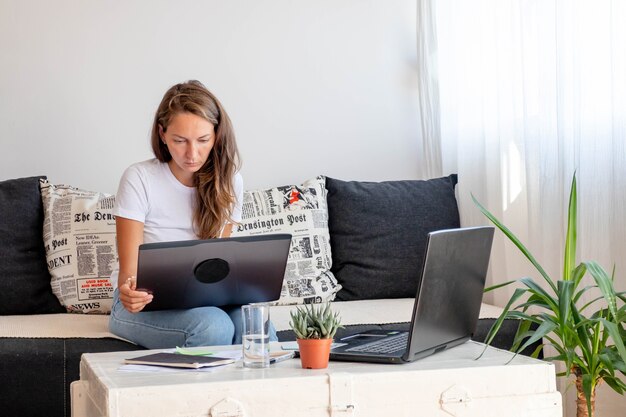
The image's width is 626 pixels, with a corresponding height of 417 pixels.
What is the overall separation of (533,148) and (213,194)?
1042 millimetres

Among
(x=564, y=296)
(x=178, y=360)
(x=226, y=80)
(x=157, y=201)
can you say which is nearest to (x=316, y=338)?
(x=178, y=360)

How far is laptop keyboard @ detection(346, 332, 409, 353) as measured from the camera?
1724 millimetres

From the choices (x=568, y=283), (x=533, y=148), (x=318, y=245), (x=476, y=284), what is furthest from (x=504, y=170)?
(x=476, y=284)

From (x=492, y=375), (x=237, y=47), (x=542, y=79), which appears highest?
(x=237, y=47)

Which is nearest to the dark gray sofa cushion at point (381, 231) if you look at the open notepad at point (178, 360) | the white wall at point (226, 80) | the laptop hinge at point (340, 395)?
the white wall at point (226, 80)

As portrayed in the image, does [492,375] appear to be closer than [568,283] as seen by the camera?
Yes

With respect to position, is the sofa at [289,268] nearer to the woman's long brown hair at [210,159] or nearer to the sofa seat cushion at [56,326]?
the sofa seat cushion at [56,326]

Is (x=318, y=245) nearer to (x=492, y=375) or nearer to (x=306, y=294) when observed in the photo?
(x=306, y=294)

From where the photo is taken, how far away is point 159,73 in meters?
3.26

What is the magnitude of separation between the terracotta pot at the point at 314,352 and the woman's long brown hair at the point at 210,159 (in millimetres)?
876

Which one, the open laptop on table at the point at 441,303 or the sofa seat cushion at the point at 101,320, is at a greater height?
the open laptop on table at the point at 441,303

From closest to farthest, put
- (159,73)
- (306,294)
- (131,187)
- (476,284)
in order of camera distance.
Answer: (476,284) < (131,187) < (306,294) < (159,73)

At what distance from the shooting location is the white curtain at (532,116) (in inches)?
98.7

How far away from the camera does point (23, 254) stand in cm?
285
